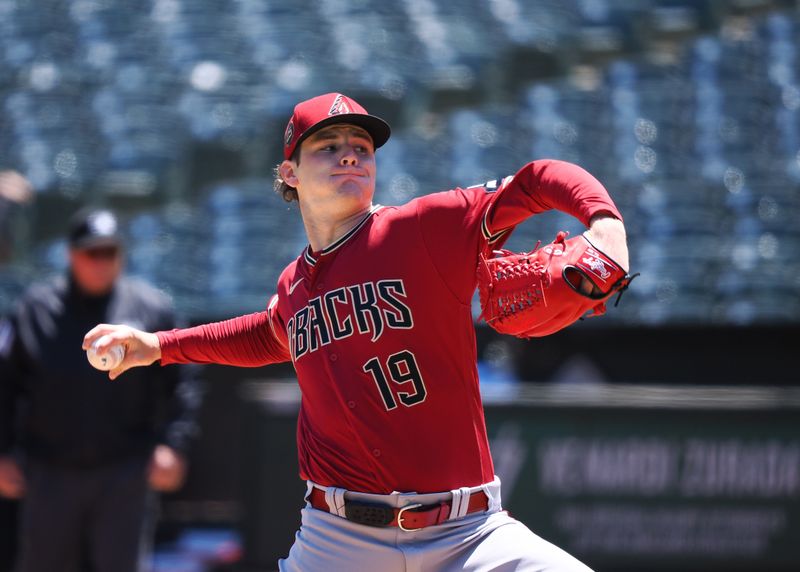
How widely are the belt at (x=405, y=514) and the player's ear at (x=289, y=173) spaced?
2.90 feet

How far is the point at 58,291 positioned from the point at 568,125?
363 centimetres

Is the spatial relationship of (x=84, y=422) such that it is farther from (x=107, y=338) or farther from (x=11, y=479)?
(x=107, y=338)

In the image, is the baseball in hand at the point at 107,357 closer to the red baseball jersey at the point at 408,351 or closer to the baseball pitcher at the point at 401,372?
the baseball pitcher at the point at 401,372

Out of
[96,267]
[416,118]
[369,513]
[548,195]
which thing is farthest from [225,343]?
[416,118]

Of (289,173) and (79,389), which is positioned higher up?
(289,173)

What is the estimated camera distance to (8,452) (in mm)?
4898

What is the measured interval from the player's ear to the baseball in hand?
621mm

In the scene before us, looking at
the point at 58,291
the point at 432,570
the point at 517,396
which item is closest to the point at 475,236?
the point at 432,570

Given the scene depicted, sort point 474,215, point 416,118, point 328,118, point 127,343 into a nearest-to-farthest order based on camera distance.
→ point 474,215, point 328,118, point 127,343, point 416,118

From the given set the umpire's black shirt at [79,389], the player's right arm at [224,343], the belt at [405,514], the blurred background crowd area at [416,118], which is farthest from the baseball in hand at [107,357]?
the blurred background crowd area at [416,118]

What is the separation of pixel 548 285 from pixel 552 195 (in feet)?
0.65

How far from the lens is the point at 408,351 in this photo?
8.50ft

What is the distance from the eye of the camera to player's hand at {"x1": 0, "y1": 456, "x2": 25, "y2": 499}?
4.81 m

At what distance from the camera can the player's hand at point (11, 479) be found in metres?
4.81
